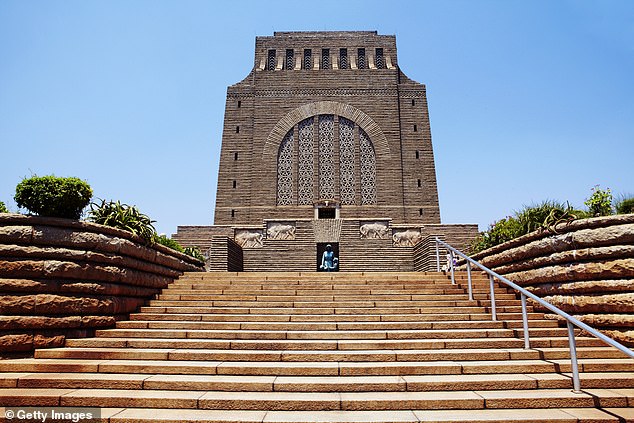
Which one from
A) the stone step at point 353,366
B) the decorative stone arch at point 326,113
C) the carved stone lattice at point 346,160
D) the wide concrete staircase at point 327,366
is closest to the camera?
the wide concrete staircase at point 327,366

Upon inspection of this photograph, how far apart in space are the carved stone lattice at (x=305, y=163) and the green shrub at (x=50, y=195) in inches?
759

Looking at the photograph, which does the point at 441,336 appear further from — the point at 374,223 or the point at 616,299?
the point at 374,223

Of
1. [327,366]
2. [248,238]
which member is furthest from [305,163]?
Result: [327,366]

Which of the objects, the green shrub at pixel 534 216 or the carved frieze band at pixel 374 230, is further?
the carved frieze band at pixel 374 230

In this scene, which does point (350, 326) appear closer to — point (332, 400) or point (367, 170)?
point (332, 400)

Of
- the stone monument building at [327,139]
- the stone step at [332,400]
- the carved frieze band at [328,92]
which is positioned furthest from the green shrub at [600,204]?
the carved frieze band at [328,92]

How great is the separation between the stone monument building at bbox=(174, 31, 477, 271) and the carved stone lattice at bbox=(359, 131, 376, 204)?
6 cm

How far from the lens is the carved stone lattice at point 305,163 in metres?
26.0

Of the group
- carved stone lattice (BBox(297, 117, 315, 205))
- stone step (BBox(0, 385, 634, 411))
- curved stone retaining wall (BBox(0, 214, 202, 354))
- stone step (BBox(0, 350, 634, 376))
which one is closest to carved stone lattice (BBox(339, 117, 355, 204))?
carved stone lattice (BBox(297, 117, 315, 205))

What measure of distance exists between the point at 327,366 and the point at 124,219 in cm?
505

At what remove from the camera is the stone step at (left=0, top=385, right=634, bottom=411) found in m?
4.19

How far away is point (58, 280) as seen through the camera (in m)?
6.17

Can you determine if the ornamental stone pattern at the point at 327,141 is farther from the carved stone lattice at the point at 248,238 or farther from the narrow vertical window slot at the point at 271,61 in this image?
the carved stone lattice at the point at 248,238

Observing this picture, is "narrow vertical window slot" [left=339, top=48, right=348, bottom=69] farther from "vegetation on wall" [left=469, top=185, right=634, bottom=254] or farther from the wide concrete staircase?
the wide concrete staircase
